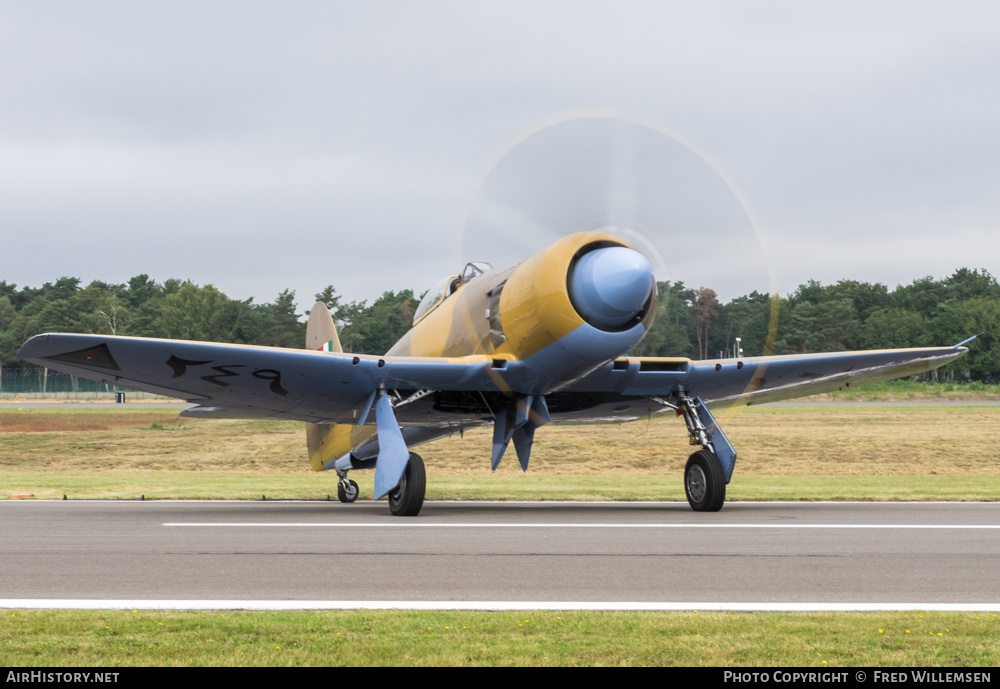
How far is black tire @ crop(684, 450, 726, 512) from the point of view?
40.6 feet

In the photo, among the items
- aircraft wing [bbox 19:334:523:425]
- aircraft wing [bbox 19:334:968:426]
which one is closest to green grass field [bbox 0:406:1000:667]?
aircraft wing [bbox 19:334:968:426]

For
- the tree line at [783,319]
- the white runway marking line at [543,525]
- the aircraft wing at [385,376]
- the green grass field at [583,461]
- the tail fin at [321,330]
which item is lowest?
the green grass field at [583,461]

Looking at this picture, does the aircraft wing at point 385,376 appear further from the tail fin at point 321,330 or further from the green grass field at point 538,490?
the tail fin at point 321,330

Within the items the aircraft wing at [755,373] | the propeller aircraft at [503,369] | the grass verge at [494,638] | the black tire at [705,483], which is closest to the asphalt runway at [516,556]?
the black tire at [705,483]

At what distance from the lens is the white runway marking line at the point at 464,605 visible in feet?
18.5

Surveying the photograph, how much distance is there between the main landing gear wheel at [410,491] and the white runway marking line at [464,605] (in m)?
6.00

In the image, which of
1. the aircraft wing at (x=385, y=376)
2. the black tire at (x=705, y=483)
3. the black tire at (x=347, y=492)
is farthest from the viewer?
the black tire at (x=347, y=492)

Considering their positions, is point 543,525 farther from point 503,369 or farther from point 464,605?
point 464,605

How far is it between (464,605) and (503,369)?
6345mm

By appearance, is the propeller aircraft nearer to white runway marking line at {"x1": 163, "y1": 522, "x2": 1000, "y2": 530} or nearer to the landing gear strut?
the landing gear strut

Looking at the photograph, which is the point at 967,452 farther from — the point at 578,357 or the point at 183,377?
the point at 183,377

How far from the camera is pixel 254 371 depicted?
1200 centimetres

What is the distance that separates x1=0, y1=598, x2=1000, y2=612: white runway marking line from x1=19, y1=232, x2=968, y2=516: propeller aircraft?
538 cm
